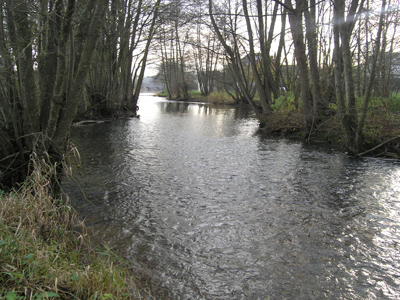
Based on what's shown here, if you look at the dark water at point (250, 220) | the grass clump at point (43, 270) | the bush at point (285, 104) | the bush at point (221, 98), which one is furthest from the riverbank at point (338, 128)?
the bush at point (221, 98)

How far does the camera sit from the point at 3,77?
475cm

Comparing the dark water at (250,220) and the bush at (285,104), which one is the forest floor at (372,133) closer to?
the dark water at (250,220)

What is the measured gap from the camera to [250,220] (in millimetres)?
4676

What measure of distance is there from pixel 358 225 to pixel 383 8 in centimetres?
666

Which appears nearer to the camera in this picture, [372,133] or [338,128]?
[372,133]

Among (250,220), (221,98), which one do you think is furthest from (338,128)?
(221,98)

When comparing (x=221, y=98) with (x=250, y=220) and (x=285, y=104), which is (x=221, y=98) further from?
(x=250, y=220)

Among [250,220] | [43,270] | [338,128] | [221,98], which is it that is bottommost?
[250,220]

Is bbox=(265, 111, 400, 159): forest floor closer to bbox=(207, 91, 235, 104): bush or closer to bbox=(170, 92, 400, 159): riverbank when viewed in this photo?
bbox=(170, 92, 400, 159): riverbank

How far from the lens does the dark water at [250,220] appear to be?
326 centimetres

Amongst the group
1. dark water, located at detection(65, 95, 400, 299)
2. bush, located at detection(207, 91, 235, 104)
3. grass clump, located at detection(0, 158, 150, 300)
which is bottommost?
dark water, located at detection(65, 95, 400, 299)

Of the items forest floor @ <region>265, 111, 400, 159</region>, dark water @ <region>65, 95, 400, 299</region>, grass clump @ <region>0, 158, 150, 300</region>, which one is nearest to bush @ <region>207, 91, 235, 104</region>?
forest floor @ <region>265, 111, 400, 159</region>

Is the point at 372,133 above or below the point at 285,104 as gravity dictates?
below

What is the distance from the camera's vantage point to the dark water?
10.7 feet
